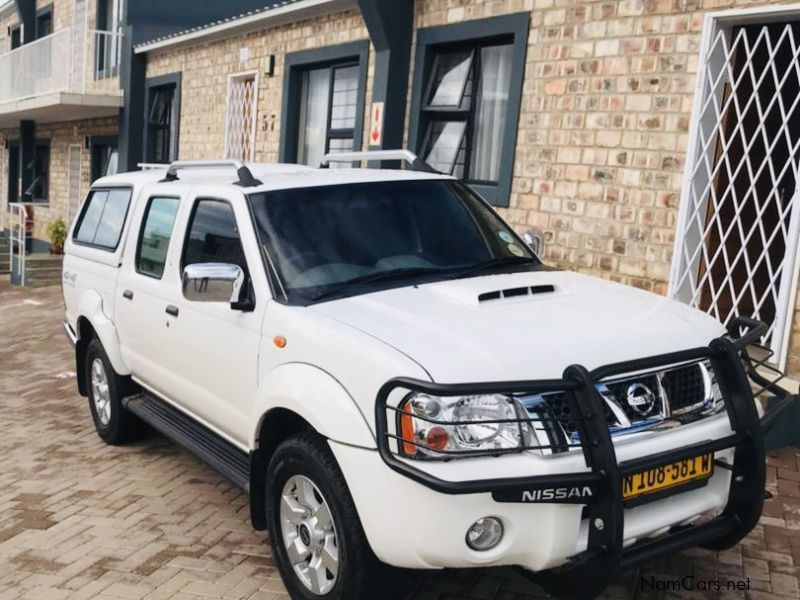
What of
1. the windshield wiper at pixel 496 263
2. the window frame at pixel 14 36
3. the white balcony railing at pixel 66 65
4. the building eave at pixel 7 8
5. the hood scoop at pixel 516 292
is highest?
the building eave at pixel 7 8

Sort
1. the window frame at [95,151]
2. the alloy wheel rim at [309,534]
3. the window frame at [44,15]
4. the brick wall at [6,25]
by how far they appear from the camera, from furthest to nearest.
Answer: the brick wall at [6,25] → the window frame at [44,15] → the window frame at [95,151] → the alloy wheel rim at [309,534]

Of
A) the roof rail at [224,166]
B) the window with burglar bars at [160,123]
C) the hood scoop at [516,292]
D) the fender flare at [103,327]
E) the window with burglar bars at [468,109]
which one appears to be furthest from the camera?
the window with burglar bars at [160,123]

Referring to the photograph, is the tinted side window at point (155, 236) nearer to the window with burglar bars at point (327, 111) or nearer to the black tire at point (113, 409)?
the black tire at point (113, 409)

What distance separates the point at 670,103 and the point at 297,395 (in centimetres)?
476

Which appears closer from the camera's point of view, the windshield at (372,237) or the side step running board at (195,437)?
the windshield at (372,237)

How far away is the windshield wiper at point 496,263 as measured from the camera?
4206 mm

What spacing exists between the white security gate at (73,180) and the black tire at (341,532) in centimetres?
1823

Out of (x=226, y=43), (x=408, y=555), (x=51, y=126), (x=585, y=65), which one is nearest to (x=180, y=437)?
(x=408, y=555)

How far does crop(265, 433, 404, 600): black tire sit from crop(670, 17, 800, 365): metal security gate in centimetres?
406

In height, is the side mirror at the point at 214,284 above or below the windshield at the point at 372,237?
below

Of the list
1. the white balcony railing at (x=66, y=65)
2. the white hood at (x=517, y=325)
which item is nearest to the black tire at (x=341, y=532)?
the white hood at (x=517, y=325)

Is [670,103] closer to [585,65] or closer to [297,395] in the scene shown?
[585,65]

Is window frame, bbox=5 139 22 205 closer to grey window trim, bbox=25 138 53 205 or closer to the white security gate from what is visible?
grey window trim, bbox=25 138 53 205

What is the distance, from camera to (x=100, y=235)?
20.6 ft
